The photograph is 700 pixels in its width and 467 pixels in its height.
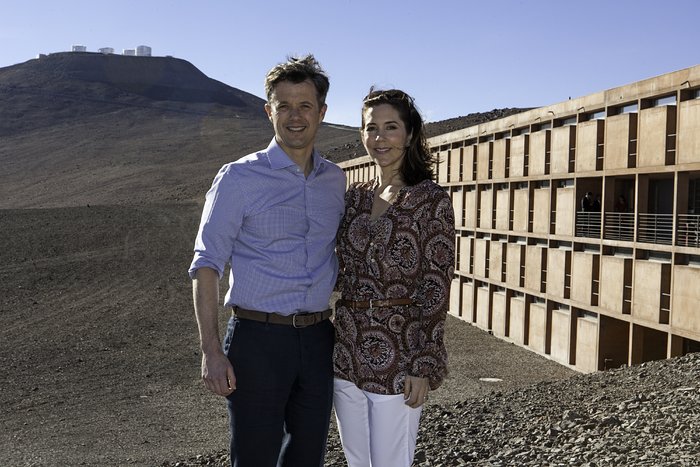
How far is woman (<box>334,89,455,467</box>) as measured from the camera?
3.67 m

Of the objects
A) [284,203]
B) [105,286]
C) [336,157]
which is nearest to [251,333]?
[284,203]

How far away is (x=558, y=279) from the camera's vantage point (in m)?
17.9

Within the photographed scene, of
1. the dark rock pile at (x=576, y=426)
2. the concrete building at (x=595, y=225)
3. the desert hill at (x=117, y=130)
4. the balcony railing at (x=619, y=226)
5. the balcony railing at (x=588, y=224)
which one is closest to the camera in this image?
the dark rock pile at (x=576, y=426)

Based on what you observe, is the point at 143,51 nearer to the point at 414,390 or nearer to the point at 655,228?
the point at 655,228

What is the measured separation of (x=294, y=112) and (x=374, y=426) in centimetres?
153

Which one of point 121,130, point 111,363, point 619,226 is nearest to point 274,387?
point 619,226

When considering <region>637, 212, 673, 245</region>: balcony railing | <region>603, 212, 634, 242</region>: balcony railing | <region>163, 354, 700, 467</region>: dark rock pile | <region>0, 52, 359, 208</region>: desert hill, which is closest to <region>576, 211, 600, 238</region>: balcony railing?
<region>603, 212, 634, 242</region>: balcony railing

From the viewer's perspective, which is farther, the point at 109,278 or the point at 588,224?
the point at 109,278

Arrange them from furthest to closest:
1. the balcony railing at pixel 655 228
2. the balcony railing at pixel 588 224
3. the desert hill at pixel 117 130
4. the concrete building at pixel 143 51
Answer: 1. the concrete building at pixel 143 51
2. the desert hill at pixel 117 130
3. the balcony railing at pixel 588 224
4. the balcony railing at pixel 655 228

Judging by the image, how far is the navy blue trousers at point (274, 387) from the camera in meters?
3.70

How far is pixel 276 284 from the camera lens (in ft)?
12.3

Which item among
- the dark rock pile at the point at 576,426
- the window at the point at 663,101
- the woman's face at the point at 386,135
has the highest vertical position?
the window at the point at 663,101

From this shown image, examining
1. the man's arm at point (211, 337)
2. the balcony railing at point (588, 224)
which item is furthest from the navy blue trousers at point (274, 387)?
the balcony railing at point (588, 224)

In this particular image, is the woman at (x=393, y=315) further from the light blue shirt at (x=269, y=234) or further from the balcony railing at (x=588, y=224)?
the balcony railing at (x=588, y=224)
